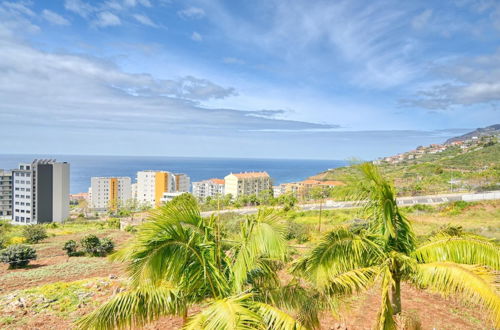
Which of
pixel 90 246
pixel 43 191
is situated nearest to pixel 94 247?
pixel 90 246

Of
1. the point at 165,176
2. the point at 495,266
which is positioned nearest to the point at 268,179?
the point at 165,176

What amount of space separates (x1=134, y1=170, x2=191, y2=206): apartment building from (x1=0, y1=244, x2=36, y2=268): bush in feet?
259

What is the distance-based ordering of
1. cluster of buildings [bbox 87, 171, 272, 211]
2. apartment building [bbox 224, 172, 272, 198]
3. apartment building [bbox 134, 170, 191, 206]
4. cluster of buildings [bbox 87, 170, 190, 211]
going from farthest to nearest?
cluster of buildings [bbox 87, 170, 190, 211]
apartment building [bbox 134, 170, 191, 206]
cluster of buildings [bbox 87, 171, 272, 211]
apartment building [bbox 224, 172, 272, 198]

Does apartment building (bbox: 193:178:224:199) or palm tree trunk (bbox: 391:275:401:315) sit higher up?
palm tree trunk (bbox: 391:275:401:315)

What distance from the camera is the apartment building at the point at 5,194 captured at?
67188 mm

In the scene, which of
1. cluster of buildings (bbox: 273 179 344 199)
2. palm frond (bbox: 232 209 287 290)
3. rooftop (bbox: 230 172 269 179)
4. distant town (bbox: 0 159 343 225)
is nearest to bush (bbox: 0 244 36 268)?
palm frond (bbox: 232 209 287 290)

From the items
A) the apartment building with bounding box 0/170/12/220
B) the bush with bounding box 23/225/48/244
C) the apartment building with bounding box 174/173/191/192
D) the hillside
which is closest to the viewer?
the bush with bounding box 23/225/48/244

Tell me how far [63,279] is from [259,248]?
9067mm

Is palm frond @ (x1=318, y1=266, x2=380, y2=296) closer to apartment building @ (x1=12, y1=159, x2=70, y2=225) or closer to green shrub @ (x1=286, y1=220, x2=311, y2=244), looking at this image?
green shrub @ (x1=286, y1=220, x2=311, y2=244)

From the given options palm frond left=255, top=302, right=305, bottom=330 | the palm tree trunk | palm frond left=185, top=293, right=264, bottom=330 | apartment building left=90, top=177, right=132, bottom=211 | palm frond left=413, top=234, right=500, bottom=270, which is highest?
palm frond left=413, top=234, right=500, bottom=270

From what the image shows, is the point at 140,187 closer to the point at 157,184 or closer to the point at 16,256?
the point at 157,184

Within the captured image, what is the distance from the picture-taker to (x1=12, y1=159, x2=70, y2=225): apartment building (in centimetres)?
5575

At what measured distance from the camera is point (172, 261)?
3.82 meters

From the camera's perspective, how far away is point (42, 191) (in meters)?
56.0
